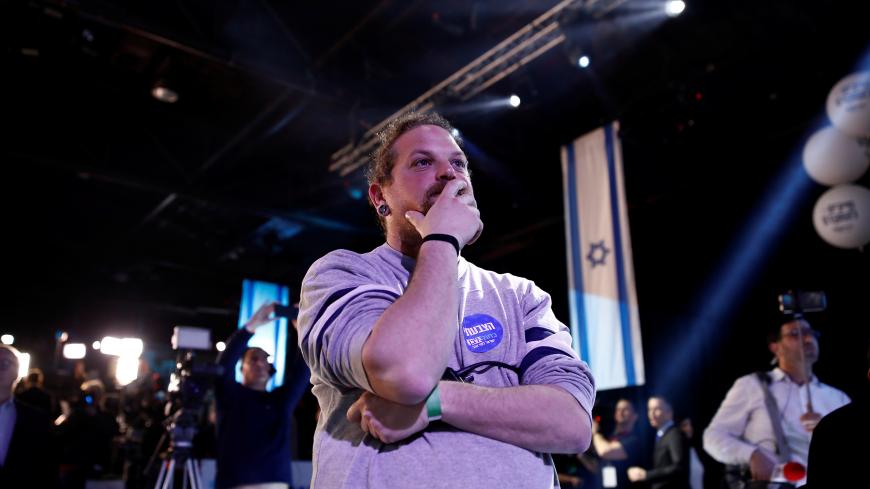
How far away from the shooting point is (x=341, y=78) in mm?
6805

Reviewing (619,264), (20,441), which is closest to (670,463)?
(619,264)

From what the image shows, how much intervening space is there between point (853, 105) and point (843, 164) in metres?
0.54

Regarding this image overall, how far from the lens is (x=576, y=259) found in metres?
6.04

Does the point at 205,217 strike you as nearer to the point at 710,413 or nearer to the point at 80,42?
the point at 80,42

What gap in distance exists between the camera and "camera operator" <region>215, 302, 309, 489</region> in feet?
13.0

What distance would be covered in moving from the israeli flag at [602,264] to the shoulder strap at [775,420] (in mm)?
1083

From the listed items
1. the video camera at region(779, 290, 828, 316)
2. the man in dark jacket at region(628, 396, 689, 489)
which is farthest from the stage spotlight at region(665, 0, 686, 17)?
the man in dark jacket at region(628, 396, 689, 489)

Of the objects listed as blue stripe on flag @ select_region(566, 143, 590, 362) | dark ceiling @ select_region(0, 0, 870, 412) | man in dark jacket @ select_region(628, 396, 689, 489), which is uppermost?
dark ceiling @ select_region(0, 0, 870, 412)

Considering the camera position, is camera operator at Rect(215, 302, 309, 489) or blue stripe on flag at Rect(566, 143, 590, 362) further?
blue stripe on flag at Rect(566, 143, 590, 362)

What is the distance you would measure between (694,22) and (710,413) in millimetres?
4675

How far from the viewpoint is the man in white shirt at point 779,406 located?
3959 millimetres

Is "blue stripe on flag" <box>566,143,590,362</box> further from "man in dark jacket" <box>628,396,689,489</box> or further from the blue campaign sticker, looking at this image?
the blue campaign sticker

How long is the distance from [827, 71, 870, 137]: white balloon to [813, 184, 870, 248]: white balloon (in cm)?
55

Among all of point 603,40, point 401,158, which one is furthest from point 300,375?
point 603,40
